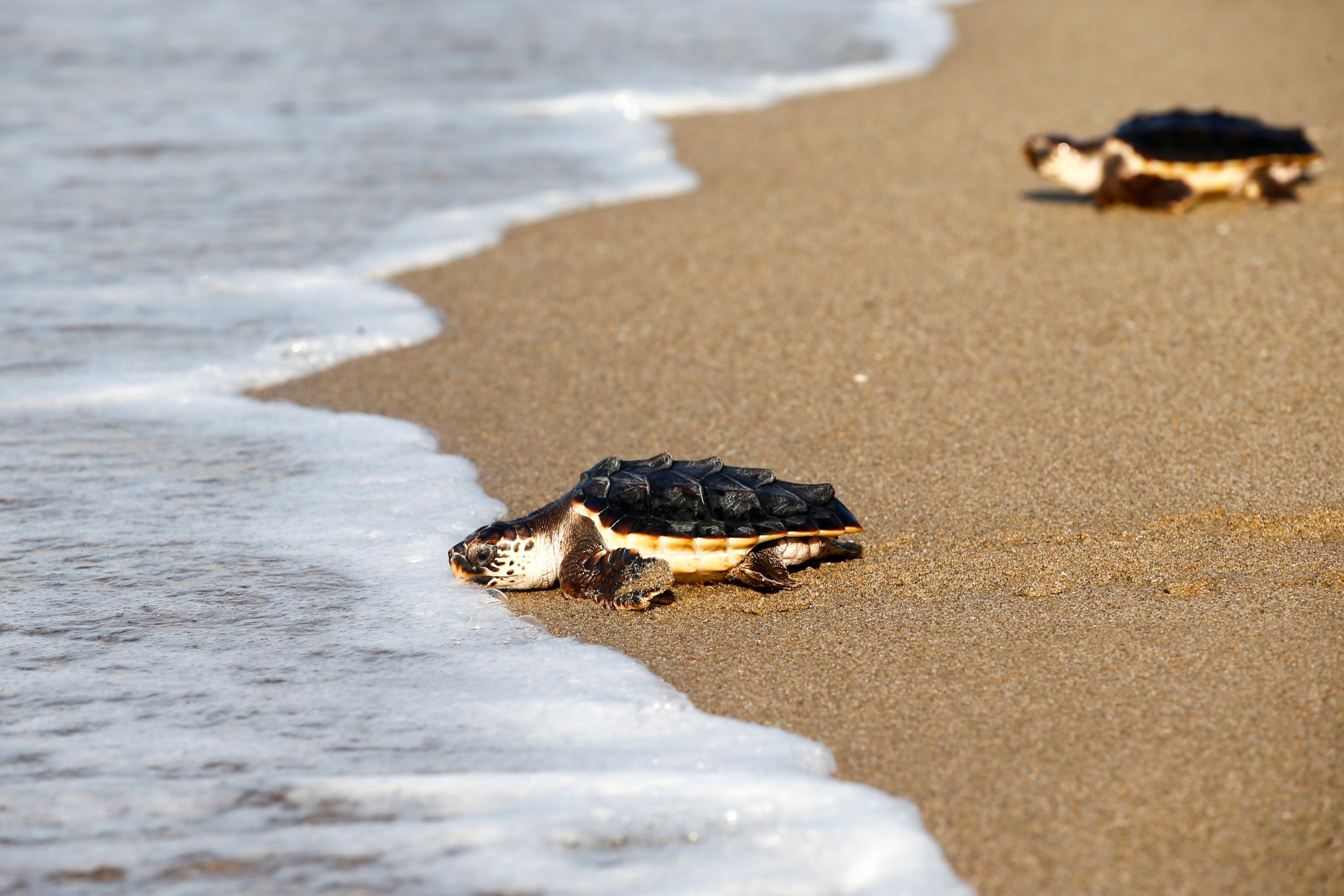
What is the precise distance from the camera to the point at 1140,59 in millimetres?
10312

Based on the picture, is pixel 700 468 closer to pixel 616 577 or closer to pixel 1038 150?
pixel 616 577

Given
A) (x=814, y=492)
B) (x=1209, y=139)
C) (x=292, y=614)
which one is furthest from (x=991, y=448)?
(x=1209, y=139)

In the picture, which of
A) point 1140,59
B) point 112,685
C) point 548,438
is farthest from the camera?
point 1140,59

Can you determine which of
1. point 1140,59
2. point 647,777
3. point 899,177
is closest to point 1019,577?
point 647,777

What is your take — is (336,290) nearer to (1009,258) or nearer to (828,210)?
(828,210)

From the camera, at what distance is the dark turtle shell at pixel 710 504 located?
10.6ft

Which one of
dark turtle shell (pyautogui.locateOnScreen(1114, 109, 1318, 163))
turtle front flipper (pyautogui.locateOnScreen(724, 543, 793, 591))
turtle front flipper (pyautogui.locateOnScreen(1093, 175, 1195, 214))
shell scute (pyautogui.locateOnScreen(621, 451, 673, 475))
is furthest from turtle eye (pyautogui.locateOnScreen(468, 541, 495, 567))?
dark turtle shell (pyautogui.locateOnScreen(1114, 109, 1318, 163))

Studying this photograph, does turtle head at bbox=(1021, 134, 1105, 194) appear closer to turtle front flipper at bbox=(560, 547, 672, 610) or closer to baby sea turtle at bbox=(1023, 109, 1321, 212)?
baby sea turtle at bbox=(1023, 109, 1321, 212)

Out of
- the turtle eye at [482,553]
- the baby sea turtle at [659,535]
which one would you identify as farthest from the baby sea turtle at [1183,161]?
the turtle eye at [482,553]

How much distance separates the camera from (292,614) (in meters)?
3.29

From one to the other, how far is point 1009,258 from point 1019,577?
2.94 metres

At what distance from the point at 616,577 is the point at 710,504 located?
319mm

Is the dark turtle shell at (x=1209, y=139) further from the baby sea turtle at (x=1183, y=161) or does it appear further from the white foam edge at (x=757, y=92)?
the white foam edge at (x=757, y=92)

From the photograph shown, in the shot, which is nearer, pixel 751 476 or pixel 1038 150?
pixel 751 476
